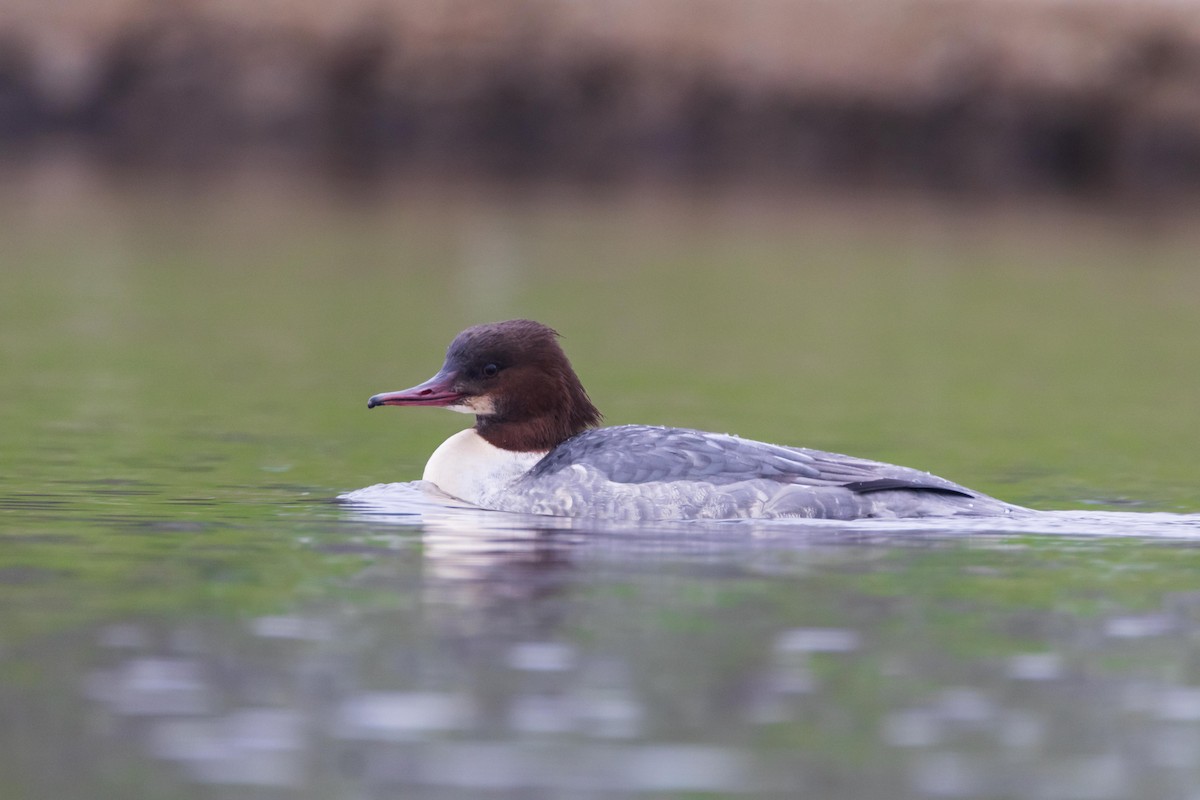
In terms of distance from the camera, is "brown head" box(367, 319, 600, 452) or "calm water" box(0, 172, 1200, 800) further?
"brown head" box(367, 319, 600, 452)

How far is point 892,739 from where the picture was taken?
225 inches

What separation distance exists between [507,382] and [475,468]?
0.43 metres

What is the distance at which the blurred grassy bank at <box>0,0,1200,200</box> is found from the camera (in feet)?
108

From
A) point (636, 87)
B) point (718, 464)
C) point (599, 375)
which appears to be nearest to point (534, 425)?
point (718, 464)

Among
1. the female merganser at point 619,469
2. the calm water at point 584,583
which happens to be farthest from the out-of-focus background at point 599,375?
the female merganser at point 619,469

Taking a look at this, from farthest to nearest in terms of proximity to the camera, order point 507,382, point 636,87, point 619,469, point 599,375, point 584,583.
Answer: point 636,87
point 599,375
point 507,382
point 619,469
point 584,583

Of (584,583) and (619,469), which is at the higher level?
(619,469)

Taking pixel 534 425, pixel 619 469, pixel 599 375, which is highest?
pixel 599 375

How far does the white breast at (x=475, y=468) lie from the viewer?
947 cm

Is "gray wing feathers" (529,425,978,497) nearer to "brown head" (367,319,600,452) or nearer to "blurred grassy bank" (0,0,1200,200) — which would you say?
"brown head" (367,319,600,452)

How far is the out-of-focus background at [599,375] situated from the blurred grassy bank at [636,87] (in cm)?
8

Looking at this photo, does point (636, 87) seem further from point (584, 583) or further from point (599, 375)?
point (584, 583)

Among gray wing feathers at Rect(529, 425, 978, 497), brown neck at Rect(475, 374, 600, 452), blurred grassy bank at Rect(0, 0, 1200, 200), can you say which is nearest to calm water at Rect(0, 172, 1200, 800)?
gray wing feathers at Rect(529, 425, 978, 497)

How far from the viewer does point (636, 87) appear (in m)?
34.7
